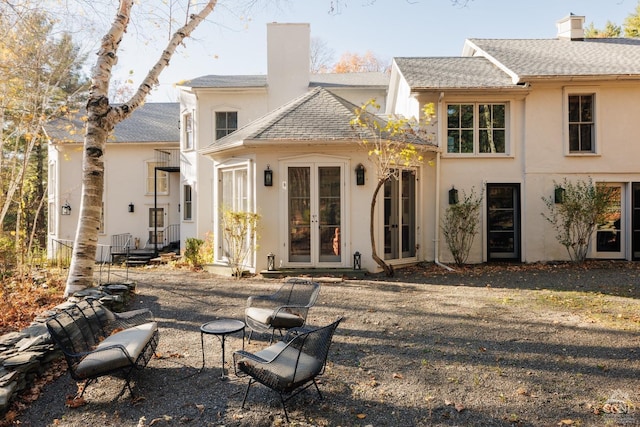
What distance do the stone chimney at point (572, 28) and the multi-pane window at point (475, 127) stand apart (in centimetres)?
572

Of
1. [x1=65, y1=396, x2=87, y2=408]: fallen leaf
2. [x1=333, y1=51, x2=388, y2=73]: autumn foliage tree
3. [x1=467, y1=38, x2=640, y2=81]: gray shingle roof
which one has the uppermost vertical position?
[x1=333, y1=51, x2=388, y2=73]: autumn foliage tree

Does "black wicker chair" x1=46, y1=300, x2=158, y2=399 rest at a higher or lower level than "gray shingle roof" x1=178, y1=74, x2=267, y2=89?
lower

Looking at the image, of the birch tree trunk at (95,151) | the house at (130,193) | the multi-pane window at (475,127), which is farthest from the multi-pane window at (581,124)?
the house at (130,193)

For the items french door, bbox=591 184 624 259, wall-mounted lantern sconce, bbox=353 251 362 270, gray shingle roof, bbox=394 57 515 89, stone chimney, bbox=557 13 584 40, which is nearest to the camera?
wall-mounted lantern sconce, bbox=353 251 362 270

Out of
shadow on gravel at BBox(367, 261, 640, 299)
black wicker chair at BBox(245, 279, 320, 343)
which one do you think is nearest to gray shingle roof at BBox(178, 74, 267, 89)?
shadow on gravel at BBox(367, 261, 640, 299)

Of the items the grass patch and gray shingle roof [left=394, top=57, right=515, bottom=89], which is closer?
the grass patch

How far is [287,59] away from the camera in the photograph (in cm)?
1673

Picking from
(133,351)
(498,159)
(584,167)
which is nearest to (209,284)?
(133,351)

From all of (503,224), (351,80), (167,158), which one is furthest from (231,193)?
(351,80)

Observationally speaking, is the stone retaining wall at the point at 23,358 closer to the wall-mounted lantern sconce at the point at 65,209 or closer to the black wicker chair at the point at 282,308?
the black wicker chair at the point at 282,308

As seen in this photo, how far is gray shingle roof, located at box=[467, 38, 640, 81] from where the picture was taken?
1143 cm

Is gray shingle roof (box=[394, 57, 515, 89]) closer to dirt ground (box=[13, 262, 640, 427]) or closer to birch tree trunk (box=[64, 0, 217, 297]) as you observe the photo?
dirt ground (box=[13, 262, 640, 427])

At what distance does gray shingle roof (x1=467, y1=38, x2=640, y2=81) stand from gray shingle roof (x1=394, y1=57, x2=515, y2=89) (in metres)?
0.38

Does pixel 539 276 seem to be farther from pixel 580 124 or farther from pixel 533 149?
pixel 580 124
